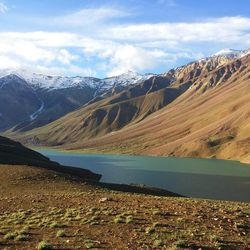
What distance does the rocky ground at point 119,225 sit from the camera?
75.6 ft

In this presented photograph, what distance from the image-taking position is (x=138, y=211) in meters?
31.1

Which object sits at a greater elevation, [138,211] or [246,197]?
[138,211]

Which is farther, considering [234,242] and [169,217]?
[169,217]

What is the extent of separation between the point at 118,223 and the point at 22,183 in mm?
31920

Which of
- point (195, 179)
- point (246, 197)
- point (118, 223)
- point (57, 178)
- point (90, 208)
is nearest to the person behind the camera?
point (118, 223)

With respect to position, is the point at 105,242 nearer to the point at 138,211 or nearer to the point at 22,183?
the point at 138,211

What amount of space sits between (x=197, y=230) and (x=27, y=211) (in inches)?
556

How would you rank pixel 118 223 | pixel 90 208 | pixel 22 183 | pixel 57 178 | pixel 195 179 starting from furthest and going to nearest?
1. pixel 195 179
2. pixel 57 178
3. pixel 22 183
4. pixel 90 208
5. pixel 118 223

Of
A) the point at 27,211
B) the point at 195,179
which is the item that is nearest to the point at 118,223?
A: the point at 27,211

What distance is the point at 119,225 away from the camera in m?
27.0

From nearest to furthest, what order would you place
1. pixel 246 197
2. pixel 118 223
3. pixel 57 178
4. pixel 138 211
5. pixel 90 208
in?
pixel 118 223
pixel 138 211
pixel 90 208
pixel 57 178
pixel 246 197

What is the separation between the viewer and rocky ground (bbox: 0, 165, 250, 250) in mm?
23047

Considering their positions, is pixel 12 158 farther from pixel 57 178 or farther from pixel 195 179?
pixel 195 179

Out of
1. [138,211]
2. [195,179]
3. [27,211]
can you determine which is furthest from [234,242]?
[195,179]
